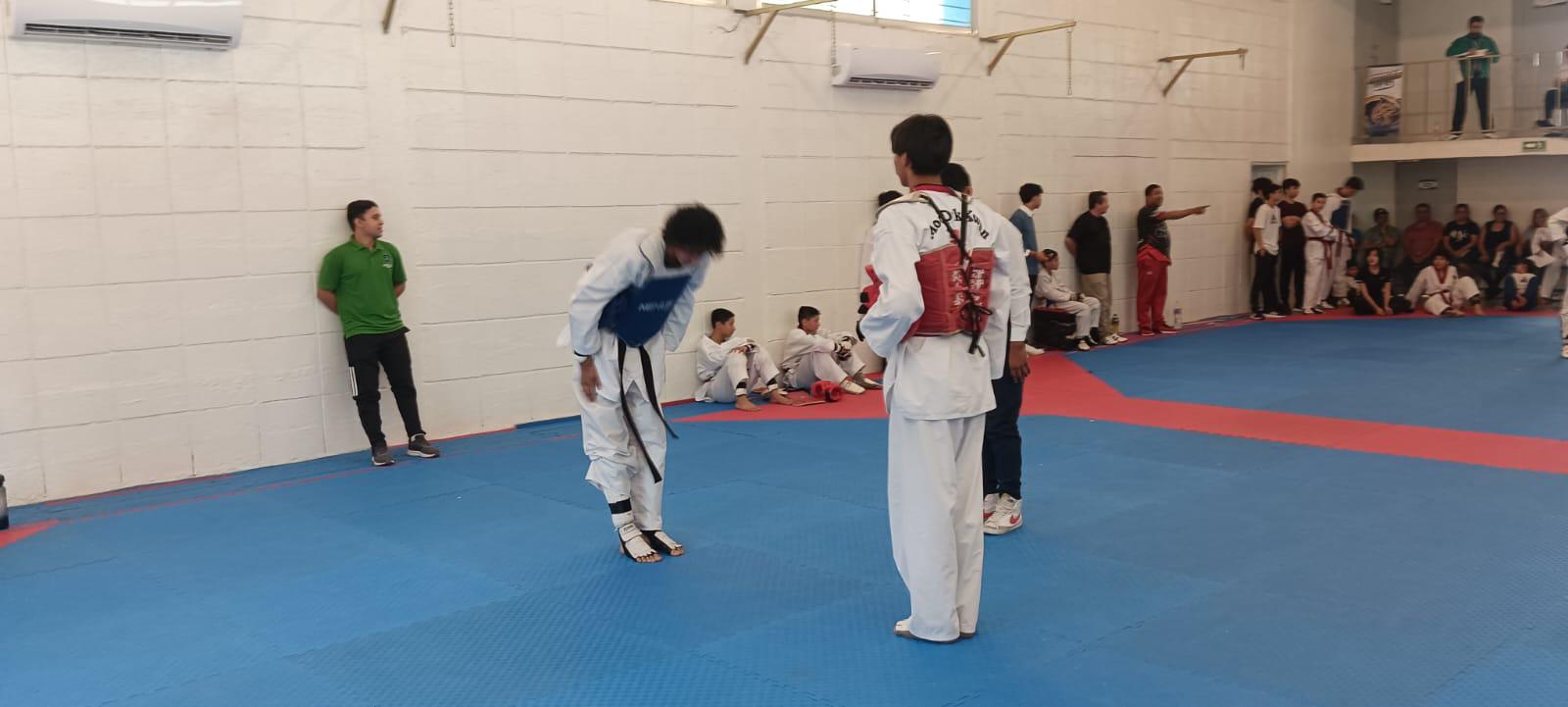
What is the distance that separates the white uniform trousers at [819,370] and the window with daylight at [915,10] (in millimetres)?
2824

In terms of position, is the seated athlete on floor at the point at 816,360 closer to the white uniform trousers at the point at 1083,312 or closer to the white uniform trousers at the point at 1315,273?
the white uniform trousers at the point at 1083,312

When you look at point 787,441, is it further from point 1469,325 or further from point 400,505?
point 1469,325

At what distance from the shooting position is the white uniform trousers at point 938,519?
362 cm

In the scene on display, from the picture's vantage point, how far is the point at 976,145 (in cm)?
1073

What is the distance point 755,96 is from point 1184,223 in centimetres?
638

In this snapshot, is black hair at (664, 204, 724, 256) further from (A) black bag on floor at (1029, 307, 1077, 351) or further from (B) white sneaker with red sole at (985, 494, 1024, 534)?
(A) black bag on floor at (1029, 307, 1077, 351)

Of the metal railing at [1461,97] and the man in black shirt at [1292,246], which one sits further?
the metal railing at [1461,97]

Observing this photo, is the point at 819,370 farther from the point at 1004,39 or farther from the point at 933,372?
the point at 933,372

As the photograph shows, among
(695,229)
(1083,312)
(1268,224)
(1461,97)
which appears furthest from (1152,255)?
(695,229)

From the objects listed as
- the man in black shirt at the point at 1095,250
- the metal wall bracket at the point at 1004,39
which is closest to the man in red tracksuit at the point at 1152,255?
the man in black shirt at the point at 1095,250

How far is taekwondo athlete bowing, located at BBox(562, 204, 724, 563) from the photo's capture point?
436 centimetres

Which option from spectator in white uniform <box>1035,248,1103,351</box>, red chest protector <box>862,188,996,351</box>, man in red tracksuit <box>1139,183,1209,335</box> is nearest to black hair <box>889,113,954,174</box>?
red chest protector <box>862,188,996,351</box>

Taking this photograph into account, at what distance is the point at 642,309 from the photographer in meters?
4.49

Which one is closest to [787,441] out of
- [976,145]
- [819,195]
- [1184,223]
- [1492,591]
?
[819,195]
